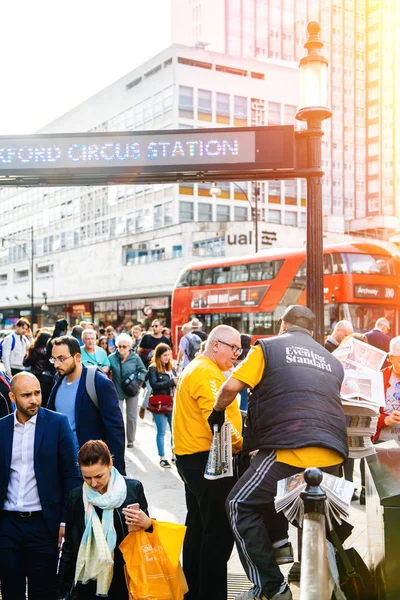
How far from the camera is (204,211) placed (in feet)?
187

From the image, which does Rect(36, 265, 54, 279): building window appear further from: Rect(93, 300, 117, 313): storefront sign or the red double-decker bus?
the red double-decker bus

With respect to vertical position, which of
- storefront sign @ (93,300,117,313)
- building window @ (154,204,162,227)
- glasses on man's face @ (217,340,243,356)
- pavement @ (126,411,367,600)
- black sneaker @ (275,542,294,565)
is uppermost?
building window @ (154,204,162,227)

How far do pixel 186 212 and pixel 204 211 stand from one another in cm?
180

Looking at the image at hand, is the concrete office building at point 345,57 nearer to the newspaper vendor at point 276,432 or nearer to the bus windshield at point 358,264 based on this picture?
the bus windshield at point 358,264

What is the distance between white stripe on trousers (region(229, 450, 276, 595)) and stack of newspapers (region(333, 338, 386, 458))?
26.9 inches

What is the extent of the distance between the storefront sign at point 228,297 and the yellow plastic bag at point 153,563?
66.1 ft

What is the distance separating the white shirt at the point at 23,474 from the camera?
4.02 metres

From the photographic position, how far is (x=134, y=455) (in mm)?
10102

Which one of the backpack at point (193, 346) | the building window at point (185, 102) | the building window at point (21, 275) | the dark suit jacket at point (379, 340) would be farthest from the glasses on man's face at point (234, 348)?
the building window at point (21, 275)

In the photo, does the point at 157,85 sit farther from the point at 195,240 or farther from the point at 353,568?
the point at 353,568

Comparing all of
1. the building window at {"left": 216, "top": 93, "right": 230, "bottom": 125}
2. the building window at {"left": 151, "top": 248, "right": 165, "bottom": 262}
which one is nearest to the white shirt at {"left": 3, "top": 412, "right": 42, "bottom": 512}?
the building window at {"left": 151, "top": 248, "right": 165, "bottom": 262}

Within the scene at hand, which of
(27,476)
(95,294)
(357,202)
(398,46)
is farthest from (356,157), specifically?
(27,476)

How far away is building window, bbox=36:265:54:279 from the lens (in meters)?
64.3

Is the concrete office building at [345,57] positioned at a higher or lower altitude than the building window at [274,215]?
higher
